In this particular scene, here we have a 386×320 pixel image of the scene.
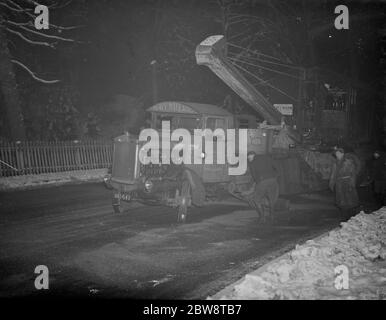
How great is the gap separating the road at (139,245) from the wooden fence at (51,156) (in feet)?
18.7

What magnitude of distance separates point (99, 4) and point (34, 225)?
65.7ft

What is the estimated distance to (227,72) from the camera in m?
12.0

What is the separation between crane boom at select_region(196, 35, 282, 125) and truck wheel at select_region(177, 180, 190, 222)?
4.35 meters

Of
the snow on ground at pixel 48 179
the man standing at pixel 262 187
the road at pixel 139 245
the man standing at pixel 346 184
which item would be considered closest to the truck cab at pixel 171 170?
the road at pixel 139 245

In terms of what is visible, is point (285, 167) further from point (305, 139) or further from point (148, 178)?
point (148, 178)

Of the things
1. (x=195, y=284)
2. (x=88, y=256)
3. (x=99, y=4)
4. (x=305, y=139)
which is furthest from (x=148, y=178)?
(x=99, y=4)

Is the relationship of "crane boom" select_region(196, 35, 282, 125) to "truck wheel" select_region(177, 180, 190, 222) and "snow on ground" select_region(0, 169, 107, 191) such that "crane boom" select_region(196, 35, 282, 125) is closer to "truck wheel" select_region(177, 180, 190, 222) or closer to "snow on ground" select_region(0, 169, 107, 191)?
"truck wheel" select_region(177, 180, 190, 222)

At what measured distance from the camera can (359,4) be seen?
19.1 metres

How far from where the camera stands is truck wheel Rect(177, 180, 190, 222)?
29.7 ft

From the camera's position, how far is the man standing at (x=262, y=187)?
9.16 m

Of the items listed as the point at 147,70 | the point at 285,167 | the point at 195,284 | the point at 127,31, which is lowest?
the point at 195,284

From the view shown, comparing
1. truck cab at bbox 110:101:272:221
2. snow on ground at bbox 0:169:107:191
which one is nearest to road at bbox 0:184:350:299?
truck cab at bbox 110:101:272:221

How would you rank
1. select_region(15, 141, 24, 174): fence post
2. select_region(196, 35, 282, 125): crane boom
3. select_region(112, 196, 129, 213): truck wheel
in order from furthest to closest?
select_region(15, 141, 24, 174): fence post, select_region(196, 35, 282, 125): crane boom, select_region(112, 196, 129, 213): truck wheel

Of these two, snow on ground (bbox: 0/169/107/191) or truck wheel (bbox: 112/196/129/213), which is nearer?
truck wheel (bbox: 112/196/129/213)
